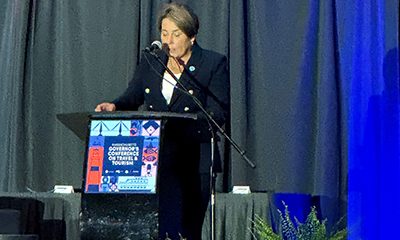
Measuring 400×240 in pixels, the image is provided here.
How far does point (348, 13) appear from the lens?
4.30 m

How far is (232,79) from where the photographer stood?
493 cm

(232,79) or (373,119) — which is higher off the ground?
(232,79)

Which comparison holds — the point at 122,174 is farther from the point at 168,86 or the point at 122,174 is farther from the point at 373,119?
the point at 373,119

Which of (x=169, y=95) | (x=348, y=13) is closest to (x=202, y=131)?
(x=169, y=95)

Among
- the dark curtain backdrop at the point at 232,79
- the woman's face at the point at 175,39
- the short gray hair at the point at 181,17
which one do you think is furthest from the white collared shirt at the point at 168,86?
the dark curtain backdrop at the point at 232,79

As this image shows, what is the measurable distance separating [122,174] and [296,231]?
1.35m

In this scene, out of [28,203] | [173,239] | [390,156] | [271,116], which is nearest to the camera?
[173,239]

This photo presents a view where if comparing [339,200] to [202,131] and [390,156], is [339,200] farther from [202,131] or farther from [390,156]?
[202,131]

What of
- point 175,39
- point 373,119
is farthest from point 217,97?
point 373,119

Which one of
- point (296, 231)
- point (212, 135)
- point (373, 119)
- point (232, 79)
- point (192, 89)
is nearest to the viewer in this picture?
point (212, 135)

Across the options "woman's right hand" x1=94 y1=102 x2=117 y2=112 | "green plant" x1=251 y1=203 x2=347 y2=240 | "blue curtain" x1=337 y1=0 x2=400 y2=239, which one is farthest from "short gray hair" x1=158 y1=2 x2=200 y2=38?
"green plant" x1=251 y1=203 x2=347 y2=240

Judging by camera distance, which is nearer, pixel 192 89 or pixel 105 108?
pixel 105 108

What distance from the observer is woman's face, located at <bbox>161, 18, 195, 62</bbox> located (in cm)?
365

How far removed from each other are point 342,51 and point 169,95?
1425mm
